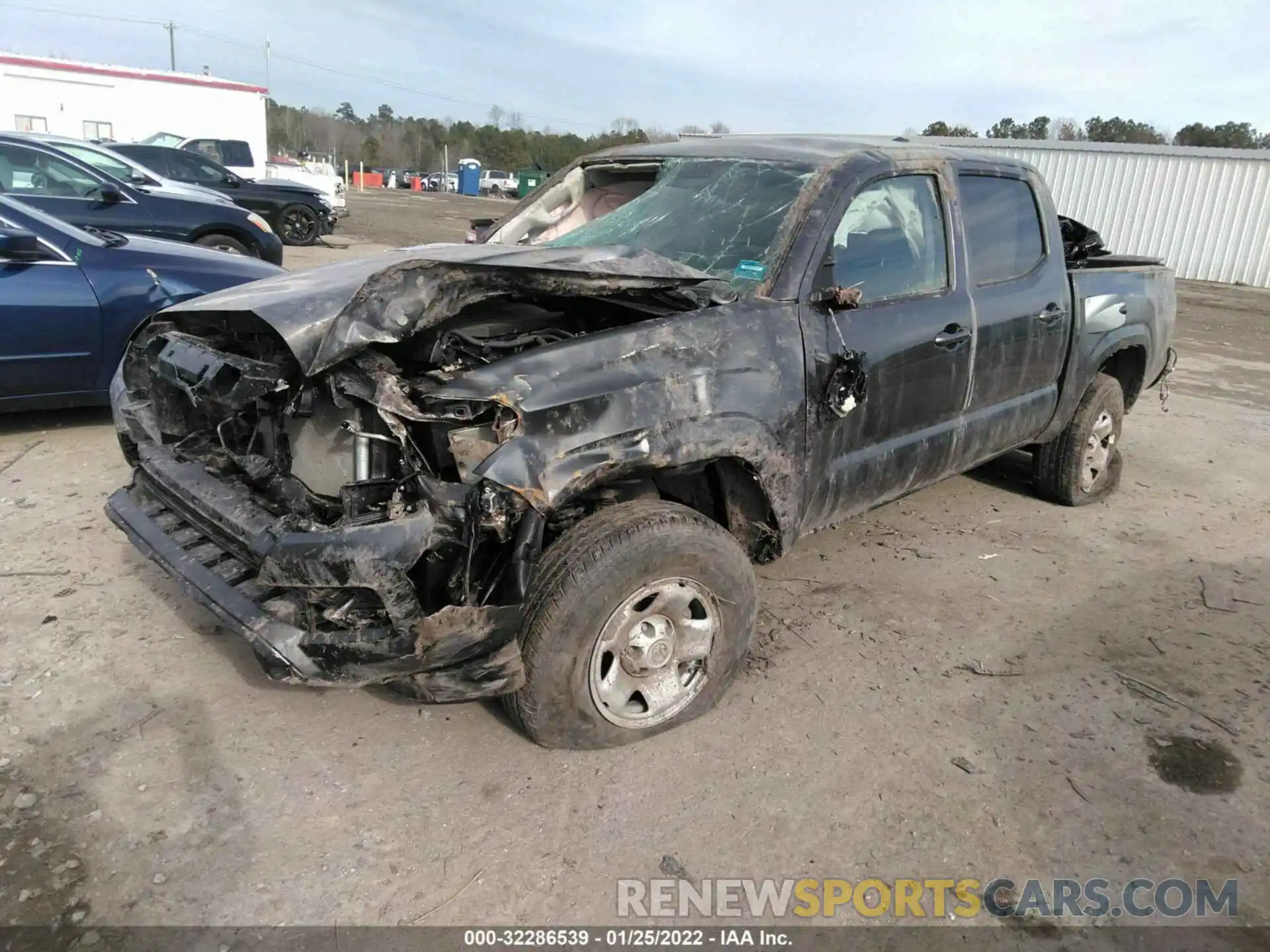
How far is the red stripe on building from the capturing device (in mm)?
24469

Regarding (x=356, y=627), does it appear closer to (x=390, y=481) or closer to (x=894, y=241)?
(x=390, y=481)

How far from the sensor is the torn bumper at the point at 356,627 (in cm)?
227

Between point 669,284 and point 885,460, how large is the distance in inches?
49.7

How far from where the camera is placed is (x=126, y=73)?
2605cm

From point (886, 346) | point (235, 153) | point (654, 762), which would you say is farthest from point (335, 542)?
point (235, 153)

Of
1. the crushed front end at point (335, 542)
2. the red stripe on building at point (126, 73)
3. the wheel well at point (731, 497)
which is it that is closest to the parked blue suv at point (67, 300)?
the crushed front end at point (335, 542)

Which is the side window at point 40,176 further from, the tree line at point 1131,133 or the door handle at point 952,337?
the tree line at point 1131,133

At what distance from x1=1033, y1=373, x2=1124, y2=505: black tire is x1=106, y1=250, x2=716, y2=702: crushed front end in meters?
3.20

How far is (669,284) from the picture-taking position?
9.37 ft

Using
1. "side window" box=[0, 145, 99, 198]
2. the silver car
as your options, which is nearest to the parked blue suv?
"side window" box=[0, 145, 99, 198]

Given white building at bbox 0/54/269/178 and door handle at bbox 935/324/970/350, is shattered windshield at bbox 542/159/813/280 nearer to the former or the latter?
door handle at bbox 935/324/970/350

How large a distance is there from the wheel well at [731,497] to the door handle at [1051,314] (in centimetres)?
203

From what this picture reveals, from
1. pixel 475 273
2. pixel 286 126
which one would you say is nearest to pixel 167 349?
pixel 475 273

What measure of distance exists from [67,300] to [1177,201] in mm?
23730
